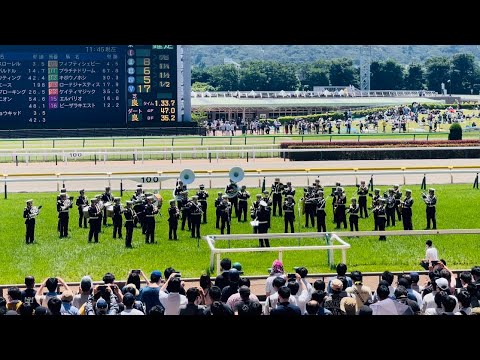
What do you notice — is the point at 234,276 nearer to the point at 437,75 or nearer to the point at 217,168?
the point at 217,168

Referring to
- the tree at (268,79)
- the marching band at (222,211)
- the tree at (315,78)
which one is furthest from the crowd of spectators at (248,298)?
the tree at (315,78)

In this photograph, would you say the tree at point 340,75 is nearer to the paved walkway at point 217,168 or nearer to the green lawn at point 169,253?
the paved walkway at point 217,168

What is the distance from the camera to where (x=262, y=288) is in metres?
11.3

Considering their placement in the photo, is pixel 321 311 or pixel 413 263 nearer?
pixel 321 311

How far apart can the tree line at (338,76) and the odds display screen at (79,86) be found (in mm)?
42615

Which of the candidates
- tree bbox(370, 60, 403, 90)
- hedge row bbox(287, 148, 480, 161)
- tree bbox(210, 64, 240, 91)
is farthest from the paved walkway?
tree bbox(370, 60, 403, 90)

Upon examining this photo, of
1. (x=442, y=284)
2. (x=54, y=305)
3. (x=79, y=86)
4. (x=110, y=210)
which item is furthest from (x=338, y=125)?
(x=54, y=305)

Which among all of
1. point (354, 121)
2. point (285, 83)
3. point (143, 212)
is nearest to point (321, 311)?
point (143, 212)

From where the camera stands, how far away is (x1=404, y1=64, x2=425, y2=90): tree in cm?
9025
